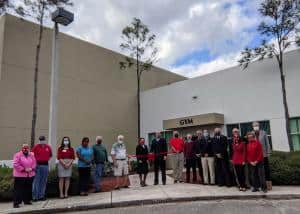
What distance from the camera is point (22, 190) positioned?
7680mm

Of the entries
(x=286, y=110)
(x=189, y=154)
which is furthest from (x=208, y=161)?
(x=286, y=110)

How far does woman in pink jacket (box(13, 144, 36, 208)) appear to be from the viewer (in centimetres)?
760

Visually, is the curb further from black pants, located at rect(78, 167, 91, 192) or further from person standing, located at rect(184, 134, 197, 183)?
person standing, located at rect(184, 134, 197, 183)

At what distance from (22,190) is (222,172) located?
5.94 metres

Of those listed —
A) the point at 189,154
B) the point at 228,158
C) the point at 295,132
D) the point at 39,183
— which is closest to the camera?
the point at 39,183

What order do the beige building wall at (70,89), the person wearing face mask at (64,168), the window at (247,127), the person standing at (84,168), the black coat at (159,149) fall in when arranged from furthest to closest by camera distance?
the beige building wall at (70,89) < the window at (247,127) < the black coat at (159,149) < the person standing at (84,168) < the person wearing face mask at (64,168)

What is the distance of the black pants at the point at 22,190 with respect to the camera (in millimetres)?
7561

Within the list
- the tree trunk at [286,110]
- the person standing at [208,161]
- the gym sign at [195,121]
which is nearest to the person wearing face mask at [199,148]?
the person standing at [208,161]

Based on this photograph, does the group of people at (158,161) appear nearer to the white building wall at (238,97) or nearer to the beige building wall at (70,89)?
the white building wall at (238,97)

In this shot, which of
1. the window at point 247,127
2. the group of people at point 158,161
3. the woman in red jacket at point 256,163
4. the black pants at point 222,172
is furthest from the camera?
the window at point 247,127

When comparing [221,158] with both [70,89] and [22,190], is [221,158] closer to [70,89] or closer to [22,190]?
[22,190]

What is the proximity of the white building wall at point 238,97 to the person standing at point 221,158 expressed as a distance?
5726 millimetres

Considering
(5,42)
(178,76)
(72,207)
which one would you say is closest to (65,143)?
(72,207)

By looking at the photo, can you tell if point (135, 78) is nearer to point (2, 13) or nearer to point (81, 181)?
point (2, 13)
